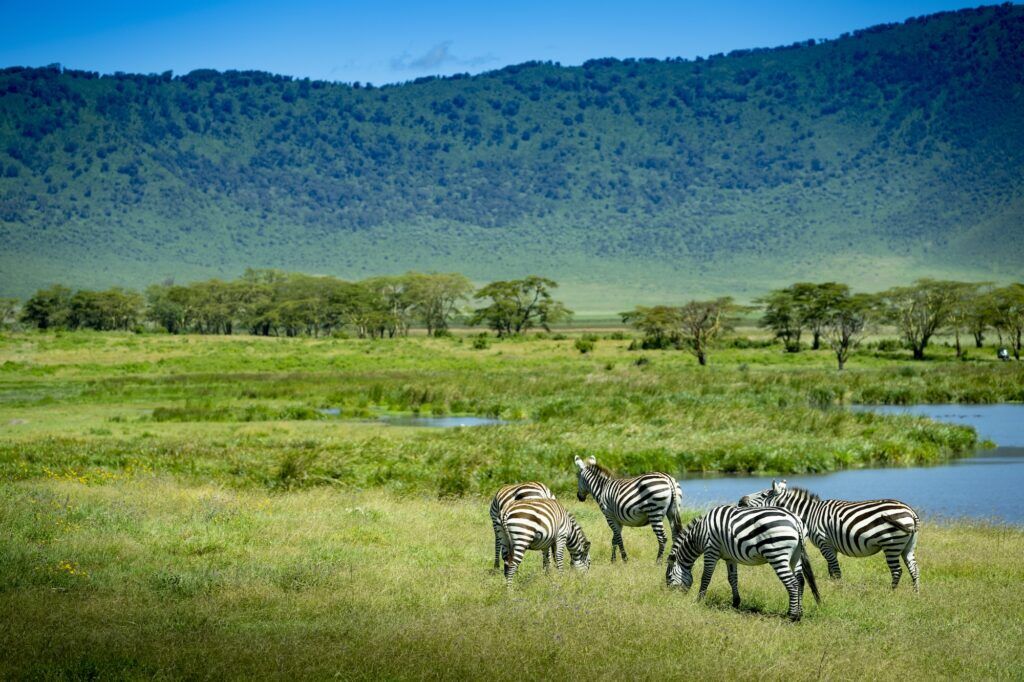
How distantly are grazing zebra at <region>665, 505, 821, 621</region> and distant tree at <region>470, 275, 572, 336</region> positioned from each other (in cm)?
9538

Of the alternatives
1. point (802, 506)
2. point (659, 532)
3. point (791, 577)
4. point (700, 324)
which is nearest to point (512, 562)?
point (659, 532)

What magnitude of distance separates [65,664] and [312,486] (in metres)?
13.1

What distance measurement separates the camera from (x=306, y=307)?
11369 centimetres

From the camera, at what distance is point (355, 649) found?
10.3 meters

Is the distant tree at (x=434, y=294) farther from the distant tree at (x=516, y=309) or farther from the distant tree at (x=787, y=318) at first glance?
the distant tree at (x=787, y=318)

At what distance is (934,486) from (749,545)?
15.6 meters

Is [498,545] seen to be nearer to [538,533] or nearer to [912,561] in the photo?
[538,533]

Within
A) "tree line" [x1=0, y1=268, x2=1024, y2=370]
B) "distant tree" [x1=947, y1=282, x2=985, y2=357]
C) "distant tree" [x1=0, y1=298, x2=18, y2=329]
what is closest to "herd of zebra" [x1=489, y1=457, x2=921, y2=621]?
"tree line" [x1=0, y1=268, x2=1024, y2=370]

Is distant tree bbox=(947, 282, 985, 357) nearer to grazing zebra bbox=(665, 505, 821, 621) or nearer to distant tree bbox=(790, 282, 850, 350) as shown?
distant tree bbox=(790, 282, 850, 350)

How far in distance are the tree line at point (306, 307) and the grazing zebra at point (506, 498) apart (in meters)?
90.2

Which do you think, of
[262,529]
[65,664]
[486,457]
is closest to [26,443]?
[486,457]

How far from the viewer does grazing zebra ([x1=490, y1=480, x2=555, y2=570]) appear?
13.7 meters

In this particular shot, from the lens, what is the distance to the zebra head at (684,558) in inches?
505

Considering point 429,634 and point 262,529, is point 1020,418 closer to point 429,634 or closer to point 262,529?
point 262,529
